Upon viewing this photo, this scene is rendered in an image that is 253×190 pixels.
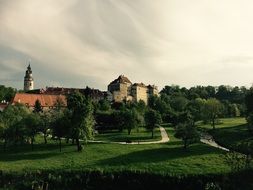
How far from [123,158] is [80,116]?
1580 centimetres

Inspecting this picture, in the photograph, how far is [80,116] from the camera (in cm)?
7856

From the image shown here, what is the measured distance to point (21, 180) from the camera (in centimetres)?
5716

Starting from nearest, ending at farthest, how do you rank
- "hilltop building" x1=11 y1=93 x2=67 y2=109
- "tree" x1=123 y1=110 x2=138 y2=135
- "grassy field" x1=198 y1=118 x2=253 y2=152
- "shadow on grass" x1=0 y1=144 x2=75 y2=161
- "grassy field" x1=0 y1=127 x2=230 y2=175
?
"grassy field" x1=0 y1=127 x2=230 y2=175 < "shadow on grass" x1=0 y1=144 x2=75 y2=161 < "grassy field" x1=198 y1=118 x2=253 y2=152 < "tree" x1=123 y1=110 x2=138 y2=135 < "hilltop building" x1=11 y1=93 x2=67 y2=109

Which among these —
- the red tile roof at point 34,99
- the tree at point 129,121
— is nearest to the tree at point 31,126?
the tree at point 129,121

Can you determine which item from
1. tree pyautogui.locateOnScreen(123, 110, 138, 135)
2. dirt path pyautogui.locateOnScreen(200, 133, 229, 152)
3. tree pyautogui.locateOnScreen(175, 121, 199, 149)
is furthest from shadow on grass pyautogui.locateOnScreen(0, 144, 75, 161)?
dirt path pyautogui.locateOnScreen(200, 133, 229, 152)

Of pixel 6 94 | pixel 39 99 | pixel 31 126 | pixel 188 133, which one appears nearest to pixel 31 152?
pixel 31 126

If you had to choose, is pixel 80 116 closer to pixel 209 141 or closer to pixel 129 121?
pixel 129 121

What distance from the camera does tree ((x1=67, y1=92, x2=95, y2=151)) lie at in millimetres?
77125

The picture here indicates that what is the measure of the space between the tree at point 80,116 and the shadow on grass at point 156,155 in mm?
11603

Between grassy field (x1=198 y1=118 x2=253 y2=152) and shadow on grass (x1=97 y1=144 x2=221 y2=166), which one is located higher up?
grassy field (x1=198 y1=118 x2=253 y2=152)

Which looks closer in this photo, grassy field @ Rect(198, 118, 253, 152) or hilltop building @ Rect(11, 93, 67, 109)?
grassy field @ Rect(198, 118, 253, 152)

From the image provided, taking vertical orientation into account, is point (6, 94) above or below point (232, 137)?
above

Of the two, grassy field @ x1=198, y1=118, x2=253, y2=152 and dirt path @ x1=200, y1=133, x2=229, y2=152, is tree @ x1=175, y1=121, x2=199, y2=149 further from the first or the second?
grassy field @ x1=198, y1=118, x2=253, y2=152

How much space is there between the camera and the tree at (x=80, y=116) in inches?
3036
